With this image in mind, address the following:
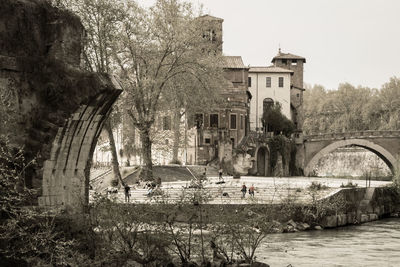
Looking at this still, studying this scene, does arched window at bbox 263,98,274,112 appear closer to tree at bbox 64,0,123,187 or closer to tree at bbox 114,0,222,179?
tree at bbox 114,0,222,179

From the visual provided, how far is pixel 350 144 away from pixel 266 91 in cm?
1317

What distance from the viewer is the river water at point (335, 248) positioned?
24.5 meters

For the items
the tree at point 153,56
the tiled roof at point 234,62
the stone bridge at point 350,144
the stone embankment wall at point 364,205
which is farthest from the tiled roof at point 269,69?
the tree at point 153,56

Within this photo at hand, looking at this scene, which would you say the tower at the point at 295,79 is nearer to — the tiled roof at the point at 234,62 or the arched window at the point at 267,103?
the arched window at the point at 267,103

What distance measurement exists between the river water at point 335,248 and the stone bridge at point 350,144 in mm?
34283

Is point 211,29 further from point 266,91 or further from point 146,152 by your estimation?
point 266,91

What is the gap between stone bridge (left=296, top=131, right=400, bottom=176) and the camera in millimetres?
70188

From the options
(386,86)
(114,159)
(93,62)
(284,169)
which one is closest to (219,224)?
(93,62)

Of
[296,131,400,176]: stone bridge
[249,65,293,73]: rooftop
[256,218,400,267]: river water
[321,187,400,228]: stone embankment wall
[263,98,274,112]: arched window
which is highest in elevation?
[249,65,293,73]: rooftop

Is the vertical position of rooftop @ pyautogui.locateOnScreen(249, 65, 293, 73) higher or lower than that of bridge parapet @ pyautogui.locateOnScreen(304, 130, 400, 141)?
higher

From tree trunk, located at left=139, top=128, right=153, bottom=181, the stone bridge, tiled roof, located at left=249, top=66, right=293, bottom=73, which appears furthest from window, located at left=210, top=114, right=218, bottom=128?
tiled roof, located at left=249, top=66, right=293, bottom=73

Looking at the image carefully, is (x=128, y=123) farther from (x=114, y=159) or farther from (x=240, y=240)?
(x=240, y=240)

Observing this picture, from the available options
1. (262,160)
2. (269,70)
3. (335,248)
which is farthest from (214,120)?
(335,248)

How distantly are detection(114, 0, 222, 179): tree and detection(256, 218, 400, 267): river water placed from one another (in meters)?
13.5
